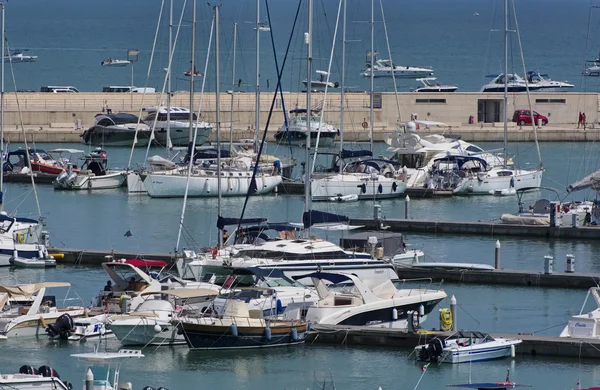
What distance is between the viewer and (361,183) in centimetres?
5394

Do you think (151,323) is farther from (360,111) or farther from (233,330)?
(360,111)

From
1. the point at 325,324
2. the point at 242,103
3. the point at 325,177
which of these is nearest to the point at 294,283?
the point at 325,324

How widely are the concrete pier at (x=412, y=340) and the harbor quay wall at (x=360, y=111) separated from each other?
143ft

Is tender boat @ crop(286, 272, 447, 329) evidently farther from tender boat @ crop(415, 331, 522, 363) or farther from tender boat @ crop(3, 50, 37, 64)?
tender boat @ crop(3, 50, 37, 64)

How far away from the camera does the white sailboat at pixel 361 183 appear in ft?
175

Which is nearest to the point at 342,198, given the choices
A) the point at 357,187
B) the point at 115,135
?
the point at 357,187

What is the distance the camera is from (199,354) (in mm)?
28344

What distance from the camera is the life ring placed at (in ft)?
94.9

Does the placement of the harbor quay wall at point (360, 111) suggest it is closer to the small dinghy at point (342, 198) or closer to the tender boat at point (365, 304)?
the small dinghy at point (342, 198)

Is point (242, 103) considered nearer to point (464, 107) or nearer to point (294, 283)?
point (464, 107)

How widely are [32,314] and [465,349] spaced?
8992mm

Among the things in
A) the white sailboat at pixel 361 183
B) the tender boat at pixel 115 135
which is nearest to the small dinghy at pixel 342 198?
the white sailboat at pixel 361 183

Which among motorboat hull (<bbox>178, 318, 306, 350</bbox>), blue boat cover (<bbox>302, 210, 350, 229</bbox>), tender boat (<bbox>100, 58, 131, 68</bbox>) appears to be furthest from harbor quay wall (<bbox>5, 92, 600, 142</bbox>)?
tender boat (<bbox>100, 58, 131, 68</bbox>)

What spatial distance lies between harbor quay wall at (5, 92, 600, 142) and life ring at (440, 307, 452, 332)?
143 ft
